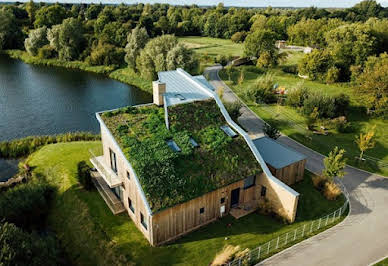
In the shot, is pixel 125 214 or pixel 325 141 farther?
pixel 325 141

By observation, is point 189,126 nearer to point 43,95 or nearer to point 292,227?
point 292,227

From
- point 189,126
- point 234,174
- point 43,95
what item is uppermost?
point 189,126

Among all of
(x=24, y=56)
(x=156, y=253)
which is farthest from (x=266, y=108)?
(x=24, y=56)

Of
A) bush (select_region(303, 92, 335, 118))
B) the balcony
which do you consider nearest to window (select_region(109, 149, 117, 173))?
the balcony

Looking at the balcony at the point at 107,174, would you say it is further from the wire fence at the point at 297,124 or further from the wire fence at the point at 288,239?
the wire fence at the point at 297,124

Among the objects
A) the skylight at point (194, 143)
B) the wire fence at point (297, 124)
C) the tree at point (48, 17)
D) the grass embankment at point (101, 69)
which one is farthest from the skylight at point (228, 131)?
the tree at point (48, 17)

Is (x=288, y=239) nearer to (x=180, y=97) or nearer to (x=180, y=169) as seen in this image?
A: (x=180, y=169)
